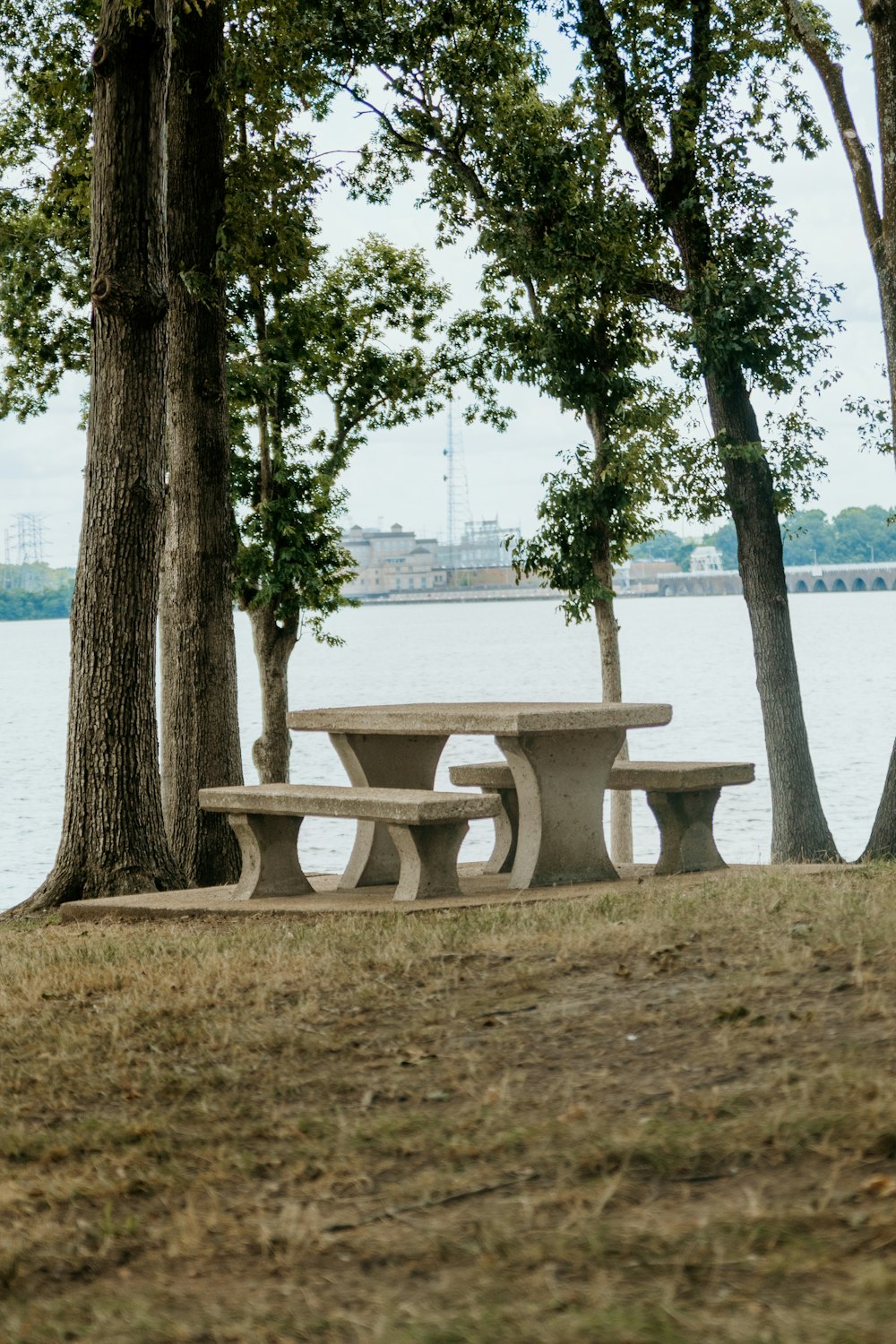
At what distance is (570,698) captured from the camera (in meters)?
58.4

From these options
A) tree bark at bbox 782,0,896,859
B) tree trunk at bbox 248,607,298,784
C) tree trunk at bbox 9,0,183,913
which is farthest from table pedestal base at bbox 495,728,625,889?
tree trunk at bbox 248,607,298,784

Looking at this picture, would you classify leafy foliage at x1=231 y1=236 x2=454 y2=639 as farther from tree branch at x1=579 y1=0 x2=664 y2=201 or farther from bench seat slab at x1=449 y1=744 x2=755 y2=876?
bench seat slab at x1=449 y1=744 x2=755 y2=876

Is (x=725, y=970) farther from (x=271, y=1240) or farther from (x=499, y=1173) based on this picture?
(x=271, y=1240)

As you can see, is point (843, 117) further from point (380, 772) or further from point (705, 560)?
point (705, 560)

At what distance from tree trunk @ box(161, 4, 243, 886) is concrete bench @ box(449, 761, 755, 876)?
277 cm

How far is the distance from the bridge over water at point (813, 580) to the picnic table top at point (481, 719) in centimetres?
5413

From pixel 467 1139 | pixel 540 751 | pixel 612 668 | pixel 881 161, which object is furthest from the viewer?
pixel 612 668

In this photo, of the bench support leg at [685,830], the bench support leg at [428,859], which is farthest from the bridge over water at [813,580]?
the bench support leg at [428,859]

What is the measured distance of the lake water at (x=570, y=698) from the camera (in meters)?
31.5

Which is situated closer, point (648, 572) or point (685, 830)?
point (685, 830)

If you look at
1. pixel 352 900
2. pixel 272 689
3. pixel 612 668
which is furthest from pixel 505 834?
pixel 272 689

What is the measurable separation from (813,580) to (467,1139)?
261 feet

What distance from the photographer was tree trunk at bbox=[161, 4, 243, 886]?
434 inches

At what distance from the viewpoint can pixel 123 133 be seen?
9.33 m
